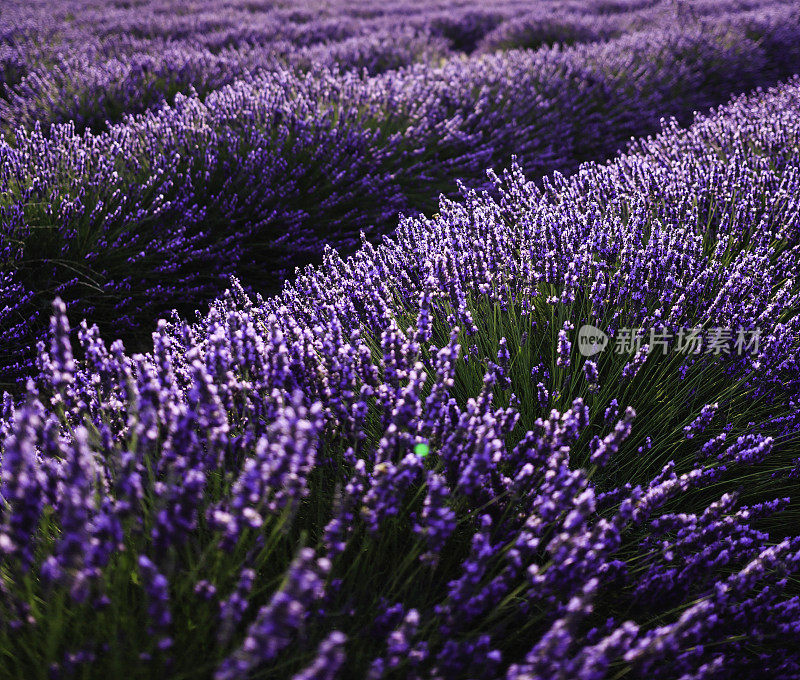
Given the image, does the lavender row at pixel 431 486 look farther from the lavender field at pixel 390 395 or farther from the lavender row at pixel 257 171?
the lavender row at pixel 257 171

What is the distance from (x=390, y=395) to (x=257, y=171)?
2.67 m

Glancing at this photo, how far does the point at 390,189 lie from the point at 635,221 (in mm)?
2037

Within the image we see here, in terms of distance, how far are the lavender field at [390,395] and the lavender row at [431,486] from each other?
0.01 m

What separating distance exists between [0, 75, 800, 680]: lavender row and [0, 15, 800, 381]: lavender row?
3.38ft

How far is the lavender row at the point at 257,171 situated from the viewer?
2.93m

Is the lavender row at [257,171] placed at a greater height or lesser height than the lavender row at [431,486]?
greater

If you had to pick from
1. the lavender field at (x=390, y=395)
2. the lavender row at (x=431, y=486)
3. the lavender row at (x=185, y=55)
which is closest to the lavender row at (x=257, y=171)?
the lavender field at (x=390, y=395)

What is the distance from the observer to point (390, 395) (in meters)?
1.46

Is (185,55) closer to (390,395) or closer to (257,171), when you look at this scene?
(257,171)

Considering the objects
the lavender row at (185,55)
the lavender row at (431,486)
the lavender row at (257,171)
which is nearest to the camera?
the lavender row at (431,486)

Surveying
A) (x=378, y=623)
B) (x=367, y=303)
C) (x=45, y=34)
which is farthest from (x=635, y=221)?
(x=45, y=34)

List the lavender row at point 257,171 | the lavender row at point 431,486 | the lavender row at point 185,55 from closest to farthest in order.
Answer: the lavender row at point 431,486, the lavender row at point 257,171, the lavender row at point 185,55

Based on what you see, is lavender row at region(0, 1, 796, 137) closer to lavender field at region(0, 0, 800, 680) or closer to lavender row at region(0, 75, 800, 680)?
lavender field at region(0, 0, 800, 680)

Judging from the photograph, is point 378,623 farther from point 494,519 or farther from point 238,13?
point 238,13
